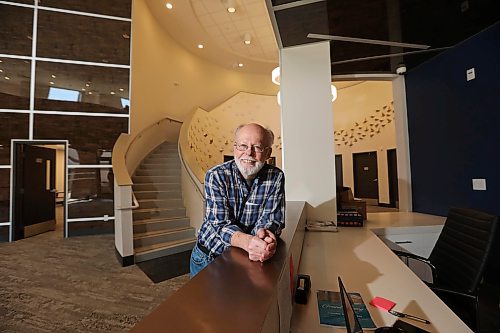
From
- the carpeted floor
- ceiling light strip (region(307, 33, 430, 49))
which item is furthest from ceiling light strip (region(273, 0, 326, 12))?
the carpeted floor

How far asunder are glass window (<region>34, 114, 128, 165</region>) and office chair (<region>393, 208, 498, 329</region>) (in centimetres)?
573

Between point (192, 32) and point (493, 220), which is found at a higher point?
point (192, 32)

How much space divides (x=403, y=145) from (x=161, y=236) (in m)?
4.09

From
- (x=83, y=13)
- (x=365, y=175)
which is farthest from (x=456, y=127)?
(x=83, y=13)

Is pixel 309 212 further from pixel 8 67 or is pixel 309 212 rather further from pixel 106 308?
pixel 8 67

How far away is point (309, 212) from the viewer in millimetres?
2377

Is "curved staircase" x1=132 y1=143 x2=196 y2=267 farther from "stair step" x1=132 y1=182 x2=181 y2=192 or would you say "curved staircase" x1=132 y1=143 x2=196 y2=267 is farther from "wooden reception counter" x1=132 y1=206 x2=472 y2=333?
"wooden reception counter" x1=132 y1=206 x2=472 y2=333

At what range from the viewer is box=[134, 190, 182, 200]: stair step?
4.95m

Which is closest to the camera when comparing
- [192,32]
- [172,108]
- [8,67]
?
[8,67]

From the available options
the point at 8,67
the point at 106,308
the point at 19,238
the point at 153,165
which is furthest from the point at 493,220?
the point at 8,67

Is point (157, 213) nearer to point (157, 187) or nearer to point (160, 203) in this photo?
point (160, 203)

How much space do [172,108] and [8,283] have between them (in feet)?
18.2

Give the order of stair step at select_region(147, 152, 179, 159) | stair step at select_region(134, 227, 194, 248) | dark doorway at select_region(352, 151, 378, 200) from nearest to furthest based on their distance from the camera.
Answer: stair step at select_region(134, 227, 194, 248), stair step at select_region(147, 152, 179, 159), dark doorway at select_region(352, 151, 378, 200)

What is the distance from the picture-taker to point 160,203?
→ 4.84 metres
